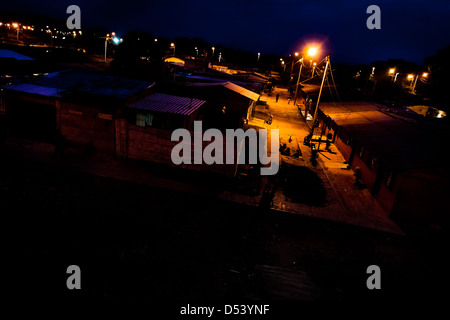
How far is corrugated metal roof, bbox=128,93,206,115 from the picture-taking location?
13.9 metres

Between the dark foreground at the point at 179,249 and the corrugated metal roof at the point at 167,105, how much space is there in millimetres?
4180

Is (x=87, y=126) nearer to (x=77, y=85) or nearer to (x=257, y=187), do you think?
(x=77, y=85)

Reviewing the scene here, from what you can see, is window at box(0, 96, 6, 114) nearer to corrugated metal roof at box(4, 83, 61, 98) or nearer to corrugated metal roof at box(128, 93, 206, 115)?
corrugated metal roof at box(4, 83, 61, 98)

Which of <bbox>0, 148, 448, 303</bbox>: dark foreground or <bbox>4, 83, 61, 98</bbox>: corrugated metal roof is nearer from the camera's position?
<bbox>0, 148, 448, 303</bbox>: dark foreground

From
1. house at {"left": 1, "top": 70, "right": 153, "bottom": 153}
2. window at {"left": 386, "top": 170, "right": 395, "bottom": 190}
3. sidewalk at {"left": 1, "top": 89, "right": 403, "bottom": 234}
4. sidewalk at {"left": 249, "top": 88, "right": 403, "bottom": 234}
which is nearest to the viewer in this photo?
sidewalk at {"left": 249, "top": 88, "right": 403, "bottom": 234}

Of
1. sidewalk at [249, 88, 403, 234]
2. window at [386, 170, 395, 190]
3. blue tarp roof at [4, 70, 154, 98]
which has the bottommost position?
sidewalk at [249, 88, 403, 234]

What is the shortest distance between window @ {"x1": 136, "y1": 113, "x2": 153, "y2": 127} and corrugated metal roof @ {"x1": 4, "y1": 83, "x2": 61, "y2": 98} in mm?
4781

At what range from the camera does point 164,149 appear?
1434cm

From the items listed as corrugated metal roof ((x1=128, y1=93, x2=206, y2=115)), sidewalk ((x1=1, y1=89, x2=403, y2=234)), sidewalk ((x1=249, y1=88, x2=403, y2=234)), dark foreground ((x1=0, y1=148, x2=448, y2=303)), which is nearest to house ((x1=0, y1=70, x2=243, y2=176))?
corrugated metal roof ((x1=128, y1=93, x2=206, y2=115))

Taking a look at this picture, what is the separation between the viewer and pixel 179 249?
897cm

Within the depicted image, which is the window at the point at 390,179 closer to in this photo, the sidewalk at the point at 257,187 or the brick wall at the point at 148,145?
the sidewalk at the point at 257,187

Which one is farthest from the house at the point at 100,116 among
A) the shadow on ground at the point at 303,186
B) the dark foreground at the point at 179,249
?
the shadow on ground at the point at 303,186
